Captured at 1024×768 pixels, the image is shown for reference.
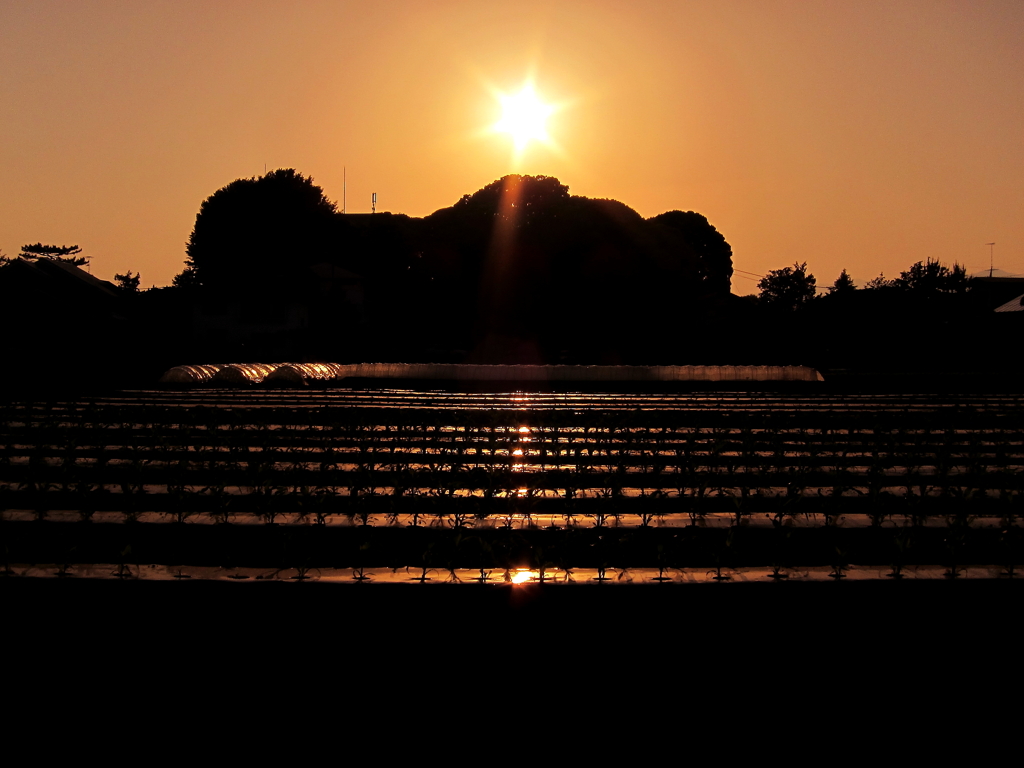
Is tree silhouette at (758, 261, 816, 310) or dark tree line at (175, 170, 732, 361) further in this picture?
tree silhouette at (758, 261, 816, 310)

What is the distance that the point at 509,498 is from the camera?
378 inches

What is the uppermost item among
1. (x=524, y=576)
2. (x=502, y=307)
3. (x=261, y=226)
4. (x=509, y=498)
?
(x=261, y=226)

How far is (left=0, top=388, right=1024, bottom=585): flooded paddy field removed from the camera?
24.9 ft

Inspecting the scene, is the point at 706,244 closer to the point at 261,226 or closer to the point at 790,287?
the point at 790,287

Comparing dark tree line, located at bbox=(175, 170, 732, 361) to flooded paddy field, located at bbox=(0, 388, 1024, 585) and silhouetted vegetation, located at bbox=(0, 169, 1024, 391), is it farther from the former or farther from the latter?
flooded paddy field, located at bbox=(0, 388, 1024, 585)

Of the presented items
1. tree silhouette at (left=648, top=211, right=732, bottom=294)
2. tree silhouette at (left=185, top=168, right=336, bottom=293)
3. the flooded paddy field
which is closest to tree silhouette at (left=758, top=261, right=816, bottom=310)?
tree silhouette at (left=648, top=211, right=732, bottom=294)

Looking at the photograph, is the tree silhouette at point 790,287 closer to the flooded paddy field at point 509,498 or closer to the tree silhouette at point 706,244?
the tree silhouette at point 706,244

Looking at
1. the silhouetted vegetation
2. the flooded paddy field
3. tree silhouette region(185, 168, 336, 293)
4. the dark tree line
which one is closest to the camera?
the flooded paddy field

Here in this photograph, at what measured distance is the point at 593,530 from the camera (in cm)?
861

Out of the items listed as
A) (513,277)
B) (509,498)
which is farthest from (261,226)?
(509,498)

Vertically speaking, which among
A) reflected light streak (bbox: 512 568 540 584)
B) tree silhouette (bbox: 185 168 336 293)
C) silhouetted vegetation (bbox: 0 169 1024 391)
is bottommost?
reflected light streak (bbox: 512 568 540 584)

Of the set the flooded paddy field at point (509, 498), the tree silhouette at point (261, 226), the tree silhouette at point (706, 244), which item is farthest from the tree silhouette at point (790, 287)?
the flooded paddy field at point (509, 498)

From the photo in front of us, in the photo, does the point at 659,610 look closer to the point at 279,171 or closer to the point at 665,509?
the point at 665,509

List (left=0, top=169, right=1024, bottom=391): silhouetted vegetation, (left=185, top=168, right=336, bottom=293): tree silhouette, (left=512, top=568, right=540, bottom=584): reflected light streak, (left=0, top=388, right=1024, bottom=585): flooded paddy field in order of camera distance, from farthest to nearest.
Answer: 1. (left=185, top=168, right=336, bottom=293): tree silhouette
2. (left=0, top=169, right=1024, bottom=391): silhouetted vegetation
3. (left=0, top=388, right=1024, bottom=585): flooded paddy field
4. (left=512, top=568, right=540, bottom=584): reflected light streak
